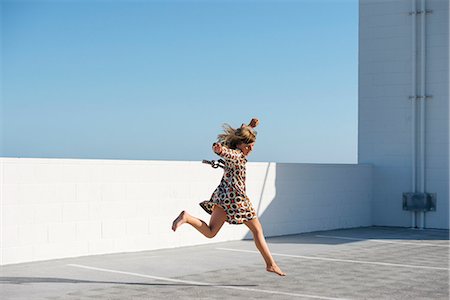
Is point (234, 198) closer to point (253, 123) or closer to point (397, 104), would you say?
point (253, 123)

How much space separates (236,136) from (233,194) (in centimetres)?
63

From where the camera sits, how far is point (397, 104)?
17.0m

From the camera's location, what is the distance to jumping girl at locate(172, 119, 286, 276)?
835cm

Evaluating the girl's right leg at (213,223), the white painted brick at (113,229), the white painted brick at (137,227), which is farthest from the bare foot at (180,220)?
the white painted brick at (137,227)

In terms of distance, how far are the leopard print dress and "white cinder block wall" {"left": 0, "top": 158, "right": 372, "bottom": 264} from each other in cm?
291

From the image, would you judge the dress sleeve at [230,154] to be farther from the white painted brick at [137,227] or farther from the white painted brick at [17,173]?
the white painted brick at [137,227]

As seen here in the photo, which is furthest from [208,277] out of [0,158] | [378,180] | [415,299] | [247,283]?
[378,180]

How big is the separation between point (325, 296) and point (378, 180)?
990cm

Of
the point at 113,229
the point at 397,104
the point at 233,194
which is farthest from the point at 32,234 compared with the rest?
the point at 397,104

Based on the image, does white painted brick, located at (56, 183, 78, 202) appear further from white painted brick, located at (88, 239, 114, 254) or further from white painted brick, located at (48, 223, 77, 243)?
white painted brick, located at (88, 239, 114, 254)

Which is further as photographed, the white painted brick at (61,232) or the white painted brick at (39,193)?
the white painted brick at (61,232)

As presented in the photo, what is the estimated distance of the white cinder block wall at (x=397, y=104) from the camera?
16406mm

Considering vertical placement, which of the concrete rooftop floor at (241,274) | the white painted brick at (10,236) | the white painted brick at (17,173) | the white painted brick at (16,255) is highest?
the white painted brick at (17,173)

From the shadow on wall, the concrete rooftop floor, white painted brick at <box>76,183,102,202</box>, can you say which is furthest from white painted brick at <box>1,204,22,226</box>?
the shadow on wall
